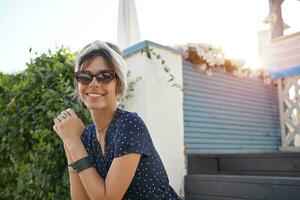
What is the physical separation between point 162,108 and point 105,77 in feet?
6.13

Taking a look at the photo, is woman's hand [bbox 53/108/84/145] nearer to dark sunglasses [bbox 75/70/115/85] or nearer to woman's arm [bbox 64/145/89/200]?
woman's arm [bbox 64/145/89/200]

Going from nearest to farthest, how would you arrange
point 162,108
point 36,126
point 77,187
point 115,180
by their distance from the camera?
point 115,180, point 77,187, point 36,126, point 162,108

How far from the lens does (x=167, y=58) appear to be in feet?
11.8

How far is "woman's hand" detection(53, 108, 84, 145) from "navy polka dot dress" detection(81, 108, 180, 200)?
0.44ft

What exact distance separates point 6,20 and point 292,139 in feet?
17.4

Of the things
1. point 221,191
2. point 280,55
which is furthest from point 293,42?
point 221,191

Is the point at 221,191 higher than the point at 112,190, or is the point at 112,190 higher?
the point at 112,190

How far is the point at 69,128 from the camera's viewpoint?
1679mm

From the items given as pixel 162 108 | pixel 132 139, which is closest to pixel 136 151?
pixel 132 139

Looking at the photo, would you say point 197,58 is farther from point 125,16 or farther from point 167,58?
point 125,16

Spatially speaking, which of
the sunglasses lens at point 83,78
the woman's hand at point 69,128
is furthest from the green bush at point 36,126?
the sunglasses lens at point 83,78

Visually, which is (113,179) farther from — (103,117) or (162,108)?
(162,108)

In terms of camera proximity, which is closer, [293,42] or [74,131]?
[74,131]

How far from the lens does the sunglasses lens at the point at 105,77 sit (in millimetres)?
1592
